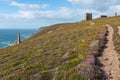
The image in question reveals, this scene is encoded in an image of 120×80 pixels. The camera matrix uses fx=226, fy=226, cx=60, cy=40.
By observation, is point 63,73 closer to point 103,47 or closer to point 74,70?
point 74,70

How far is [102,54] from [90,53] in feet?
6.13

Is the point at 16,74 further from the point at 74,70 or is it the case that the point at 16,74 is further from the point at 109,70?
the point at 109,70

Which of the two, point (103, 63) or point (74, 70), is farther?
point (103, 63)

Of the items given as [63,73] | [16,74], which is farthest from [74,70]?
[16,74]

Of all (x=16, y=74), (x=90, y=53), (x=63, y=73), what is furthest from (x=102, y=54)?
(x=16, y=74)

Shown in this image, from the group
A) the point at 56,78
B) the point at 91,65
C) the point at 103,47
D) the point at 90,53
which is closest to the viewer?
the point at 56,78

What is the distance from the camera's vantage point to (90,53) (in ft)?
103

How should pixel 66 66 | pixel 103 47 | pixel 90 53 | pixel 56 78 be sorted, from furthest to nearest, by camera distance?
1. pixel 103 47
2. pixel 90 53
3. pixel 66 66
4. pixel 56 78

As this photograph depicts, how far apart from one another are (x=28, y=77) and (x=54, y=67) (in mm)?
3696

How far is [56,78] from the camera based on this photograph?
2323 centimetres

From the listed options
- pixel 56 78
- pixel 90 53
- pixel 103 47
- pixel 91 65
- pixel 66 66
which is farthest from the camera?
pixel 103 47

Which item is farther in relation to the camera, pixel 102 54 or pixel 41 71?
pixel 102 54

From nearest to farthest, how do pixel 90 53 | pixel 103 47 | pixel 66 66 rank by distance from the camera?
pixel 66 66 < pixel 90 53 < pixel 103 47

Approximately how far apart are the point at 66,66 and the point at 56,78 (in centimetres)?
370
